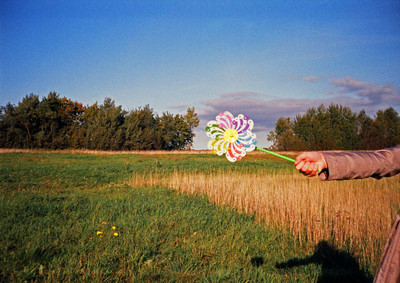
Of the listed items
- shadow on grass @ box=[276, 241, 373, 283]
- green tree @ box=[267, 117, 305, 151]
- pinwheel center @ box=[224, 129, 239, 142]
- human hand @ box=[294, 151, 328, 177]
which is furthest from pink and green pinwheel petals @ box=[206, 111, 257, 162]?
→ green tree @ box=[267, 117, 305, 151]

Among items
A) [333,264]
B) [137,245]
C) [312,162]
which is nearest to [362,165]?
[312,162]

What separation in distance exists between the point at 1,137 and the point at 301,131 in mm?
40155

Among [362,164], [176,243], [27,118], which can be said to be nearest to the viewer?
[362,164]

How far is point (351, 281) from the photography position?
3.98m

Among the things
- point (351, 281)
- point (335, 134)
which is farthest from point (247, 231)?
point (335, 134)

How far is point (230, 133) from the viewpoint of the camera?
9.72ft

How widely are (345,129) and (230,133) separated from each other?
47.6 meters

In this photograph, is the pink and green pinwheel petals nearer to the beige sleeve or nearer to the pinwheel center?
the pinwheel center

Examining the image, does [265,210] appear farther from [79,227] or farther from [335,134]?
[335,134]

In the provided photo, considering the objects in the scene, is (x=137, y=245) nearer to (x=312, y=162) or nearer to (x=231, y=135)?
(x=231, y=135)

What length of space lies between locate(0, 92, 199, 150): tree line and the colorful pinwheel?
1325 inches

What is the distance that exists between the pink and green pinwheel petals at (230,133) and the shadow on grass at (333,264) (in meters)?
2.24

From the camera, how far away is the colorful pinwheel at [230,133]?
293cm

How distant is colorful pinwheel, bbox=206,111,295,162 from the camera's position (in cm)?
293
